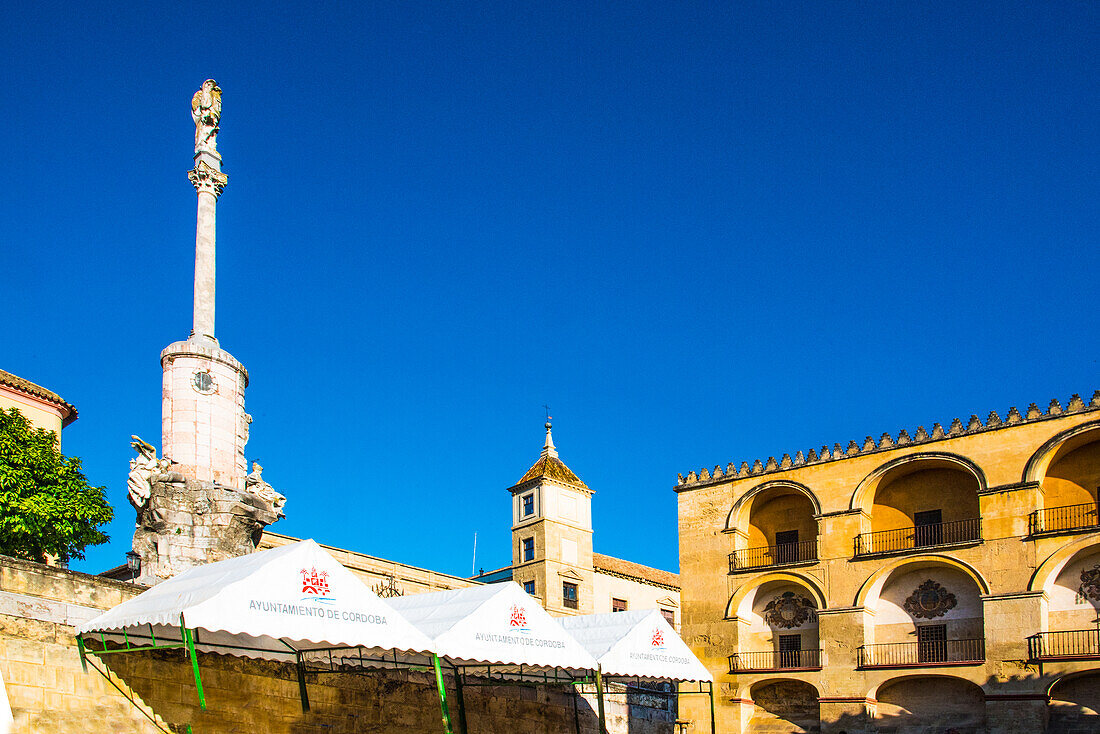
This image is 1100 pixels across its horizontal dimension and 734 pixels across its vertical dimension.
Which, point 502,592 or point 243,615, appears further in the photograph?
point 502,592

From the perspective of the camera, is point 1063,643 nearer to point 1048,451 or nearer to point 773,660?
point 1048,451

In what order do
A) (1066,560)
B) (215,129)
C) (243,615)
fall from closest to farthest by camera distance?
1. (243,615)
2. (215,129)
3. (1066,560)

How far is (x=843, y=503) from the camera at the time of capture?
3838 cm

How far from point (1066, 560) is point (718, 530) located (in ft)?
39.0

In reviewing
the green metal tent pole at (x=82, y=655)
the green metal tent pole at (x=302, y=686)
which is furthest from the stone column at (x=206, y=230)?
the green metal tent pole at (x=82, y=655)

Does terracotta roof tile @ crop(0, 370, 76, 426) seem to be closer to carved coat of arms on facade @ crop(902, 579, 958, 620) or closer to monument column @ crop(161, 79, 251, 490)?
monument column @ crop(161, 79, 251, 490)

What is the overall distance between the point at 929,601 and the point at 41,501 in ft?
89.7

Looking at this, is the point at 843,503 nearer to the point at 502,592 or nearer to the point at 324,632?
the point at 502,592

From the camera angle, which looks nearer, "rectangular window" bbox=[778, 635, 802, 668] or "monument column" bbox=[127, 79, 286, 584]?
"monument column" bbox=[127, 79, 286, 584]

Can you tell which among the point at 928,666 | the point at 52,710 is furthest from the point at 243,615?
the point at 928,666

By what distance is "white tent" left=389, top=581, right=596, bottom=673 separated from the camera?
19.4m

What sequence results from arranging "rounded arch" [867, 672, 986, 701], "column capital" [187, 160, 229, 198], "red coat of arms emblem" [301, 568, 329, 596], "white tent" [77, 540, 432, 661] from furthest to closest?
"rounded arch" [867, 672, 986, 701] < "column capital" [187, 160, 229, 198] < "red coat of arms emblem" [301, 568, 329, 596] < "white tent" [77, 540, 432, 661]

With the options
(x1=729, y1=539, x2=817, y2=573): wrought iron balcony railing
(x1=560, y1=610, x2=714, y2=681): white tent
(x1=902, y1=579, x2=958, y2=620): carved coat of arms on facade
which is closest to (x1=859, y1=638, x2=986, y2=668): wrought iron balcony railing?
Answer: (x1=902, y1=579, x2=958, y2=620): carved coat of arms on facade

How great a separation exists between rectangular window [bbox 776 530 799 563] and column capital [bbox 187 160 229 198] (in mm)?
23349
